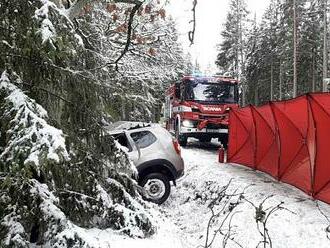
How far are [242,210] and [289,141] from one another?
92.2 inches

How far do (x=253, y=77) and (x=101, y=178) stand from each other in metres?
56.7

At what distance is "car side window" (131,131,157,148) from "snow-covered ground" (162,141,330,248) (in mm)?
1614

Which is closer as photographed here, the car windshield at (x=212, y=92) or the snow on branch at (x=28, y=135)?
the snow on branch at (x=28, y=135)

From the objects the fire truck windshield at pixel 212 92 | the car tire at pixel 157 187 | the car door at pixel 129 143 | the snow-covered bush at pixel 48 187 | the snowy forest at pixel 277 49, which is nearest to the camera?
the snow-covered bush at pixel 48 187

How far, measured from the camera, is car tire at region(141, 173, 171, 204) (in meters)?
11.9

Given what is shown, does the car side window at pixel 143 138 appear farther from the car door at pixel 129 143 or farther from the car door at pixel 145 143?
the car door at pixel 129 143

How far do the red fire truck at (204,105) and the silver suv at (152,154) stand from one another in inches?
335

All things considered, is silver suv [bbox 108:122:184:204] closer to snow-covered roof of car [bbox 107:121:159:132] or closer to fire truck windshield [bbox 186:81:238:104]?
snow-covered roof of car [bbox 107:121:159:132]

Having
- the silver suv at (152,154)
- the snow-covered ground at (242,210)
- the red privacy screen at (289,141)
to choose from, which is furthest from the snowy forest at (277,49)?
the silver suv at (152,154)

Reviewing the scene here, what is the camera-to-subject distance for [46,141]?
451 centimetres

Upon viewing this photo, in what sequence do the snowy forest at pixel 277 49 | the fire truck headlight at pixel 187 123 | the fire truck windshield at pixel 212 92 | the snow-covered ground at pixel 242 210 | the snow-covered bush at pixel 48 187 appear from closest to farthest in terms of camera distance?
1. the snow-covered bush at pixel 48 187
2. the snow-covered ground at pixel 242 210
3. the fire truck headlight at pixel 187 123
4. the fire truck windshield at pixel 212 92
5. the snowy forest at pixel 277 49

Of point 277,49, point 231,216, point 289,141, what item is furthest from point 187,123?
point 277,49

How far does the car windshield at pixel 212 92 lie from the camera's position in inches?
823

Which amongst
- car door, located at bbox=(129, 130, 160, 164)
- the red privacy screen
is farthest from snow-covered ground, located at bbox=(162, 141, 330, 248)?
car door, located at bbox=(129, 130, 160, 164)
